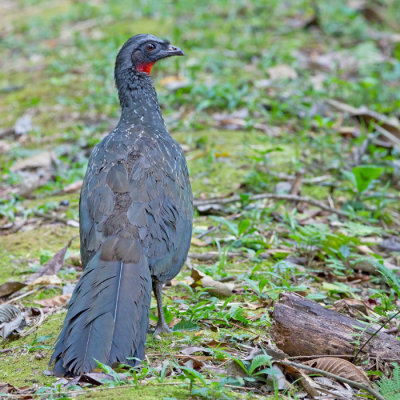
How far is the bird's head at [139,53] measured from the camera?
5.32m

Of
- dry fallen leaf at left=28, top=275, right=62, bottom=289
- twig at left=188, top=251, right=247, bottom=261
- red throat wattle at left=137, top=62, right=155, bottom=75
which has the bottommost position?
twig at left=188, top=251, right=247, bottom=261

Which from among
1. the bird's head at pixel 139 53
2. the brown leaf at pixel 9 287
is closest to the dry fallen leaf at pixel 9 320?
the brown leaf at pixel 9 287

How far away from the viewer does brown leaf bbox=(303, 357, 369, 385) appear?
3453mm

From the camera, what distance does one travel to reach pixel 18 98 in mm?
9930

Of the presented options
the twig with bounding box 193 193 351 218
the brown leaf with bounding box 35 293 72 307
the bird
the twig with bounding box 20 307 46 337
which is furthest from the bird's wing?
the twig with bounding box 193 193 351 218

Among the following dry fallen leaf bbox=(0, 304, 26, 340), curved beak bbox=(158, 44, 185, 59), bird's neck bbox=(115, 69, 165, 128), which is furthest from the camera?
curved beak bbox=(158, 44, 185, 59)

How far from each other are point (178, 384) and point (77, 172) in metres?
4.30

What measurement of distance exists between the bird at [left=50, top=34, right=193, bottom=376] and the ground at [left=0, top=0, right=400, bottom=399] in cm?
21

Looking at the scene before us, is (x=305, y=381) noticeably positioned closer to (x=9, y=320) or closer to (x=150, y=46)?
(x=9, y=320)

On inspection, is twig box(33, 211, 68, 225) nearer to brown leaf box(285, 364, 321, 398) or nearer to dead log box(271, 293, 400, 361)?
dead log box(271, 293, 400, 361)

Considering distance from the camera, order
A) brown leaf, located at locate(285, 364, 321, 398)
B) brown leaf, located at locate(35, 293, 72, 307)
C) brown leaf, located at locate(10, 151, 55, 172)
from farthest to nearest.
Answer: brown leaf, located at locate(10, 151, 55, 172) → brown leaf, located at locate(35, 293, 72, 307) → brown leaf, located at locate(285, 364, 321, 398)

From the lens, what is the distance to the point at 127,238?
3846mm

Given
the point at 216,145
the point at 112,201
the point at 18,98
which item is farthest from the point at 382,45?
the point at 112,201

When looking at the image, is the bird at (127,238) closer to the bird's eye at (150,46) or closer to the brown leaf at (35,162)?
the bird's eye at (150,46)
